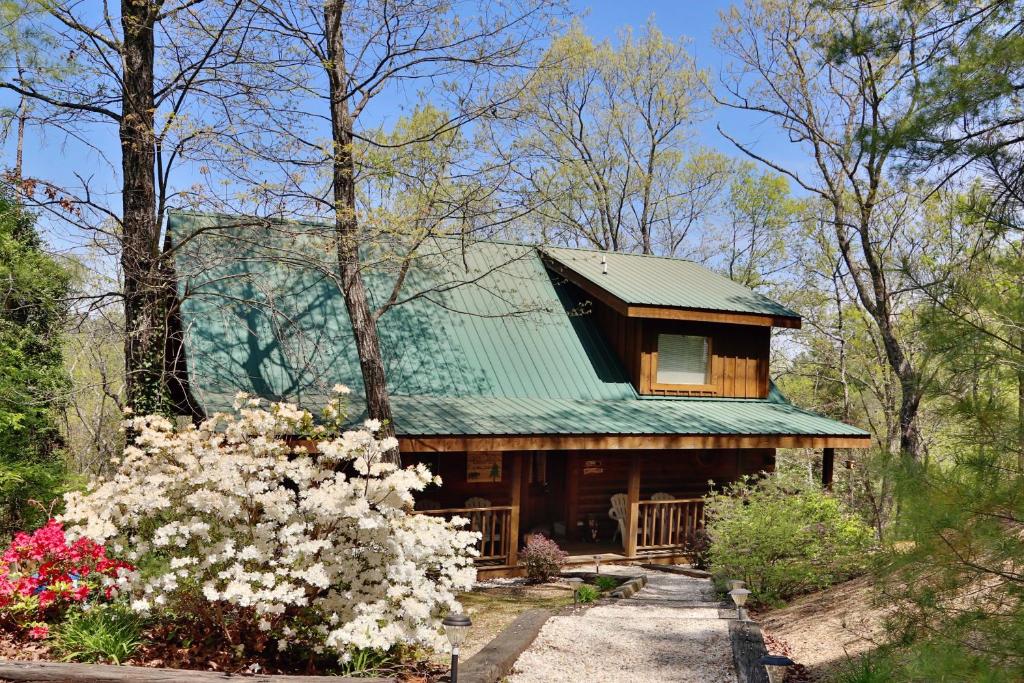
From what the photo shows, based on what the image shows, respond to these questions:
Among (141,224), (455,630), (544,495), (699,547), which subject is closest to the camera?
(455,630)

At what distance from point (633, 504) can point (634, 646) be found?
5793 mm

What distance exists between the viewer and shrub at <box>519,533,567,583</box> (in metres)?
11.9

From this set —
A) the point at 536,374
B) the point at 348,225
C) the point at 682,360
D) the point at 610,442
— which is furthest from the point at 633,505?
the point at 348,225

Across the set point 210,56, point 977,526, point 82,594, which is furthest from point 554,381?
point 977,526

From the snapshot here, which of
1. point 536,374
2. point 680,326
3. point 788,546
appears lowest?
point 788,546

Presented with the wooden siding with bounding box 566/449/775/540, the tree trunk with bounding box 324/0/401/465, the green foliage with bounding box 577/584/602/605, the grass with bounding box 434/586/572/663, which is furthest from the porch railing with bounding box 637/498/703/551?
the tree trunk with bounding box 324/0/401/465

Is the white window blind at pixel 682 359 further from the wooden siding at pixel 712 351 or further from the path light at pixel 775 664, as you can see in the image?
the path light at pixel 775 664

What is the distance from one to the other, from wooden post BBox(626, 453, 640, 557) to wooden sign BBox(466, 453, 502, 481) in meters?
2.30

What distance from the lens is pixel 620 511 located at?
1455 centimetres

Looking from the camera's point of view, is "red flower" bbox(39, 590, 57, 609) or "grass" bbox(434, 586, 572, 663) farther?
"grass" bbox(434, 586, 572, 663)

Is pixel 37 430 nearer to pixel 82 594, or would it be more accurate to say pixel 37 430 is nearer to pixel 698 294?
pixel 82 594

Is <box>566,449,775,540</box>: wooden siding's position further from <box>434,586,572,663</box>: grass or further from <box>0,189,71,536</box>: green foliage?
<box>0,189,71,536</box>: green foliage

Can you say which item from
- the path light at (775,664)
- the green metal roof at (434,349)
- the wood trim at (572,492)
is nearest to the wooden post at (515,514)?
the green metal roof at (434,349)

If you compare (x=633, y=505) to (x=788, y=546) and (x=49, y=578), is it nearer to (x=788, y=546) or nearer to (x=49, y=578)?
(x=788, y=546)
